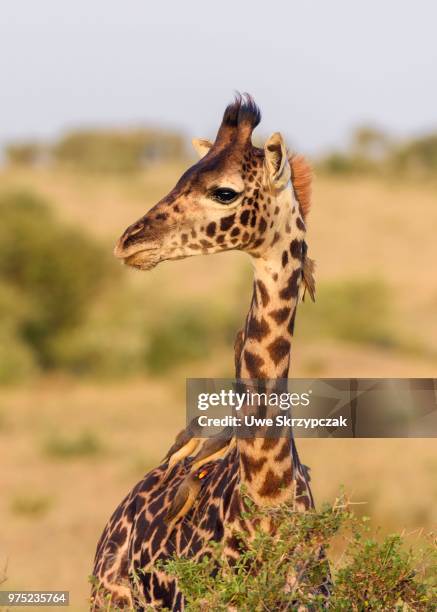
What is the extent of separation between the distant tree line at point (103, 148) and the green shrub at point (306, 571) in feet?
182

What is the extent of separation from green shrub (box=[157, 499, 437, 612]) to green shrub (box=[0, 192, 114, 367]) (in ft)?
56.5

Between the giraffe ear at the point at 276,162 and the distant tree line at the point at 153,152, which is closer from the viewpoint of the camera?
the giraffe ear at the point at 276,162

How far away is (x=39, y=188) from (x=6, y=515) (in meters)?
33.7

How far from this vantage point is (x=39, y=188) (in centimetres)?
4450

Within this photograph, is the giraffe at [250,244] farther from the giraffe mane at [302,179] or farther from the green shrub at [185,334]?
the green shrub at [185,334]

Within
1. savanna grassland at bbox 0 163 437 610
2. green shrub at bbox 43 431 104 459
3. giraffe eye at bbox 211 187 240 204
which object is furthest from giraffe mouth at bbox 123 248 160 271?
green shrub at bbox 43 431 104 459

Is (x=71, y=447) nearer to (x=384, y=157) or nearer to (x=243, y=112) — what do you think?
(x=243, y=112)

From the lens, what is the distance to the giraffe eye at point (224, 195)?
4.22 metres

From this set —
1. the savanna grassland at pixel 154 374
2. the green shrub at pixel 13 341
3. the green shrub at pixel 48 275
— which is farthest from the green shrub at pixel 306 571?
the green shrub at pixel 48 275

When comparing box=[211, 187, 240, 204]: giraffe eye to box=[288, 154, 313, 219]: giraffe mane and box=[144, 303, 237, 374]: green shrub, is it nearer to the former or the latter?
box=[288, 154, 313, 219]: giraffe mane

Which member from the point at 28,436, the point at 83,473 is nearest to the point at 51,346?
the point at 28,436

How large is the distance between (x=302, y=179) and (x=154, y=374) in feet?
55.9

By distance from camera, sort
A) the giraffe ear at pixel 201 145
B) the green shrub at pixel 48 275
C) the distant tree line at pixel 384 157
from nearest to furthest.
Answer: the giraffe ear at pixel 201 145 < the green shrub at pixel 48 275 < the distant tree line at pixel 384 157

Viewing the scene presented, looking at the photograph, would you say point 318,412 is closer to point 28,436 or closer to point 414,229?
point 28,436
